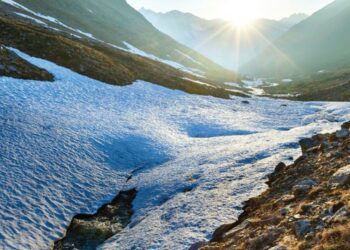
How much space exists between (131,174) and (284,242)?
14460mm

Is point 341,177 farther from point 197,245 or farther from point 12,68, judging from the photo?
point 12,68

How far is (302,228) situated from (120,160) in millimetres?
16099

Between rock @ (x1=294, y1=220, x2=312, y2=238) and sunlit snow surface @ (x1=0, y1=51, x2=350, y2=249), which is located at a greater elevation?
rock @ (x1=294, y1=220, x2=312, y2=238)

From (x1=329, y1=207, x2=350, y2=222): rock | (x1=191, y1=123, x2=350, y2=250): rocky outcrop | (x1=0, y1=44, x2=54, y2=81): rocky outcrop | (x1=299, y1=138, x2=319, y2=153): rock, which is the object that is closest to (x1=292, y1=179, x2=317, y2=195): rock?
(x1=191, y1=123, x2=350, y2=250): rocky outcrop

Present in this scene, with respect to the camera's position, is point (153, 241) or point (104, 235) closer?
point (153, 241)

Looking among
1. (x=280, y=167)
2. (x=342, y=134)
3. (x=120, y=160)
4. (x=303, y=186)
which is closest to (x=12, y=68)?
(x=120, y=160)

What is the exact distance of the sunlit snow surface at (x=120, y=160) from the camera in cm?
1711

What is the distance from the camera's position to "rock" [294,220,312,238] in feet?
38.4

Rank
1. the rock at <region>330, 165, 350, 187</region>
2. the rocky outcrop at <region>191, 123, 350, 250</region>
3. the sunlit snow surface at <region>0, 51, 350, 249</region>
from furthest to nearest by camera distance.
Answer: the sunlit snow surface at <region>0, 51, 350, 249</region> < the rock at <region>330, 165, 350, 187</region> < the rocky outcrop at <region>191, 123, 350, 250</region>

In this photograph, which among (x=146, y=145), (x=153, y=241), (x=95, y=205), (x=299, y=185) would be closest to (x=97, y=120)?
(x=146, y=145)

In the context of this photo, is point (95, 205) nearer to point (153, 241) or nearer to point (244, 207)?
point (153, 241)

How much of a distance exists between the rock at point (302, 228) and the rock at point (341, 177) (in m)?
3.53

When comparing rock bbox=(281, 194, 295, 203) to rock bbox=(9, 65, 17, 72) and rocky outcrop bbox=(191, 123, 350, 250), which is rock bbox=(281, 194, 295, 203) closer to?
rocky outcrop bbox=(191, 123, 350, 250)

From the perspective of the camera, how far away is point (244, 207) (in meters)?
17.2
